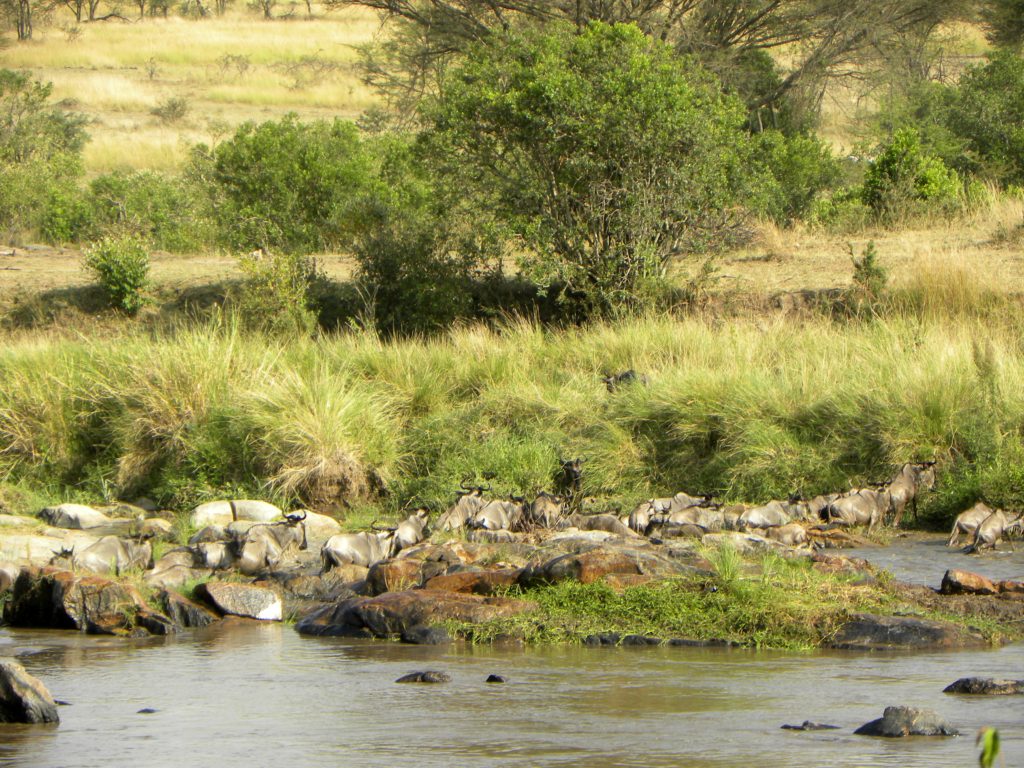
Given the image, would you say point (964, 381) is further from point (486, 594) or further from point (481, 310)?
point (481, 310)

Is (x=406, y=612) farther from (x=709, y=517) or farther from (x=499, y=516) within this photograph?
(x=709, y=517)

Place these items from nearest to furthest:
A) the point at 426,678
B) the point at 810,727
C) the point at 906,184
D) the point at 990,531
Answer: the point at 810,727
the point at 426,678
the point at 990,531
the point at 906,184

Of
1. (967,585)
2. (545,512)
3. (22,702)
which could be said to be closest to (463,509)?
(545,512)

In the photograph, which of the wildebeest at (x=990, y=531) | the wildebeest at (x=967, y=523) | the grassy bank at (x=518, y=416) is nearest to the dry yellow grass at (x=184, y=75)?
the grassy bank at (x=518, y=416)

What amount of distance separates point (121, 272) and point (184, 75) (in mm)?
35415

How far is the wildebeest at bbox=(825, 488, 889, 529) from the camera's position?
10.2 m

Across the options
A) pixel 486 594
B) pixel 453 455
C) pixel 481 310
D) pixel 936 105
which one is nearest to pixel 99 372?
pixel 453 455

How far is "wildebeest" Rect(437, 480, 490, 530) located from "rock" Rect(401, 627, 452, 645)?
287cm

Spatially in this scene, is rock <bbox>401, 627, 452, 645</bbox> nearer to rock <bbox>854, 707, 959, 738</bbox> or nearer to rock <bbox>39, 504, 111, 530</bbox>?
rock <bbox>854, 707, 959, 738</bbox>

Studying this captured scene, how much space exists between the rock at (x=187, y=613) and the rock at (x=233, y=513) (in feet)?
8.90

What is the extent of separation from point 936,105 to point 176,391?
19.5m

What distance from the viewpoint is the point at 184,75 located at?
5084 centimetres

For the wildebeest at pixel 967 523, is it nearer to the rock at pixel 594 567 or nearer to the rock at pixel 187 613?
the rock at pixel 594 567

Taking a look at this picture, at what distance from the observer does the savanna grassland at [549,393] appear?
1130 centimetres
